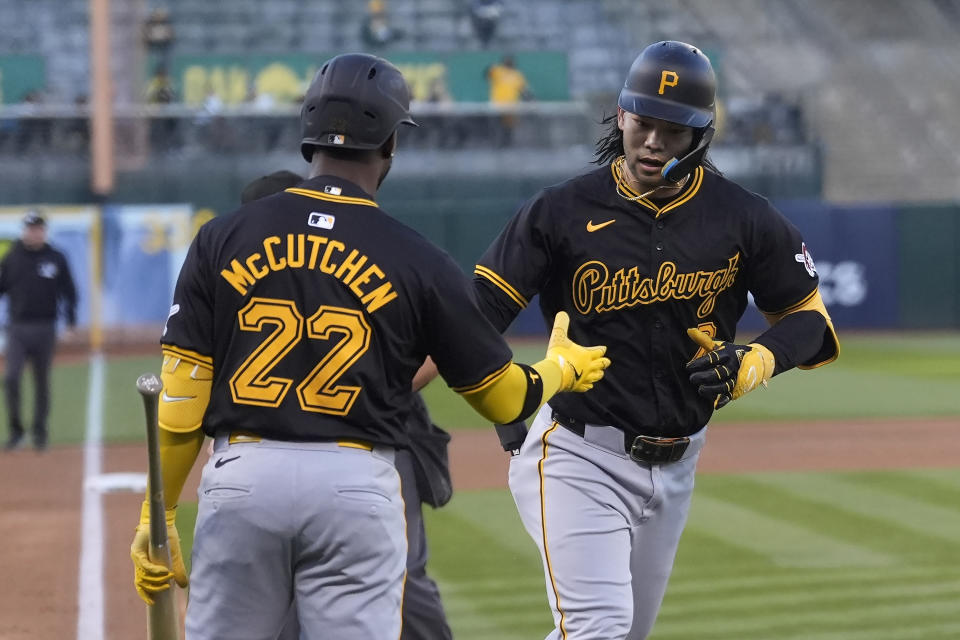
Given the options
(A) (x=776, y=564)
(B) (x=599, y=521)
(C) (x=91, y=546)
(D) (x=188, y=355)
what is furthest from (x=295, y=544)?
(C) (x=91, y=546)

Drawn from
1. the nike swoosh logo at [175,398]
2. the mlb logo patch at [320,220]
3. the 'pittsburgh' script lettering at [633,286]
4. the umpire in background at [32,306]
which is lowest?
the umpire in background at [32,306]

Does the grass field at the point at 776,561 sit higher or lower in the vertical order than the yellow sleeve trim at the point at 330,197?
lower

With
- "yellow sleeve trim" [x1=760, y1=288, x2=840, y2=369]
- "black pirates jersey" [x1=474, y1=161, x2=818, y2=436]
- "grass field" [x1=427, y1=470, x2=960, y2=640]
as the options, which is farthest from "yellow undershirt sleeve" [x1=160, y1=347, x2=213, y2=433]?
"grass field" [x1=427, y1=470, x2=960, y2=640]

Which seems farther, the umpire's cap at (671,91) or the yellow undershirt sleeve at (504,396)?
the umpire's cap at (671,91)

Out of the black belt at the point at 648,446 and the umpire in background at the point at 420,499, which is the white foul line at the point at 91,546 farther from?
the black belt at the point at 648,446

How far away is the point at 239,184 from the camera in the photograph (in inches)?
987

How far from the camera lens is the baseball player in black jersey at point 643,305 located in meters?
4.32

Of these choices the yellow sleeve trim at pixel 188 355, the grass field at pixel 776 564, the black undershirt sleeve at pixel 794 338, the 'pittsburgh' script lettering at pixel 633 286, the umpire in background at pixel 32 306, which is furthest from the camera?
the umpire in background at pixel 32 306

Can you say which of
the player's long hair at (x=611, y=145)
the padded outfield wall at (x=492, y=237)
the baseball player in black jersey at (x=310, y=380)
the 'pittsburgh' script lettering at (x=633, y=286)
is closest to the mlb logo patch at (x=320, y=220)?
the baseball player in black jersey at (x=310, y=380)

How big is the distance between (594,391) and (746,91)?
91.4 feet

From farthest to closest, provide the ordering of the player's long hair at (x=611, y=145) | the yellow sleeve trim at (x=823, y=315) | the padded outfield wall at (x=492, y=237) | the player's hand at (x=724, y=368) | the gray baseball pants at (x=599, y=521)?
the padded outfield wall at (x=492, y=237)
the player's long hair at (x=611, y=145)
the yellow sleeve trim at (x=823, y=315)
the player's hand at (x=724, y=368)
the gray baseball pants at (x=599, y=521)

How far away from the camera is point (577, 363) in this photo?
3.96m

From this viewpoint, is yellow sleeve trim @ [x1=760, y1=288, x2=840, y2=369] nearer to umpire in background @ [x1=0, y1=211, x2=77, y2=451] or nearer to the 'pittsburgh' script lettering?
the 'pittsburgh' script lettering

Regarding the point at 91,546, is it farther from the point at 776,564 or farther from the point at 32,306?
the point at 32,306
